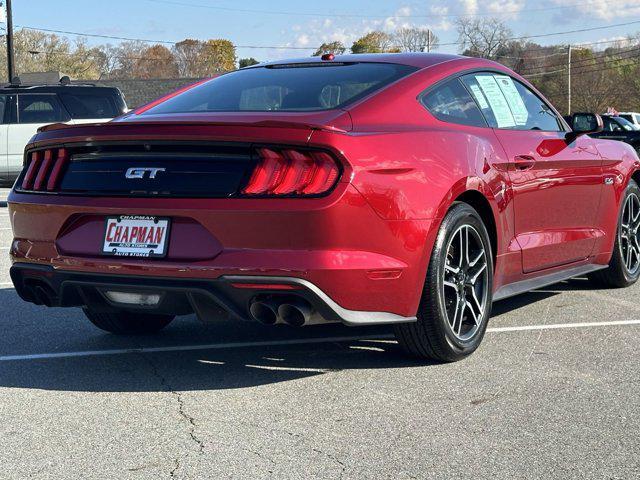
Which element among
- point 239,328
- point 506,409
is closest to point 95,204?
point 239,328

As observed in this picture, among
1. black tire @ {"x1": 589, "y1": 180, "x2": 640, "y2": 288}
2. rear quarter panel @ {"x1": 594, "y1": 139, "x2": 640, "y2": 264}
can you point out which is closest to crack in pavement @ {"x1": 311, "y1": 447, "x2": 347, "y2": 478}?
rear quarter panel @ {"x1": 594, "y1": 139, "x2": 640, "y2": 264}

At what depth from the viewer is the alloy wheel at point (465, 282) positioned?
5.06 metres

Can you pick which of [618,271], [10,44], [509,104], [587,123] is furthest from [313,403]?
Answer: [10,44]

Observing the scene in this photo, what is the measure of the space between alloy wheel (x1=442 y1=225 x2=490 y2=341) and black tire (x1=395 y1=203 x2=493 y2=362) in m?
0.02

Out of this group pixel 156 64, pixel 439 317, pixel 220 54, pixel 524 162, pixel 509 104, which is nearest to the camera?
pixel 439 317

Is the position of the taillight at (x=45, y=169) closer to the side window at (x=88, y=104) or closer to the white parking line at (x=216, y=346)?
the white parking line at (x=216, y=346)

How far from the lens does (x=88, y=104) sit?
18.9 m

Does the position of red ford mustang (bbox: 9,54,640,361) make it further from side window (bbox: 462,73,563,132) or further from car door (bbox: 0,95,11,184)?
car door (bbox: 0,95,11,184)

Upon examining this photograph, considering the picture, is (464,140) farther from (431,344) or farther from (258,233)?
(258,233)

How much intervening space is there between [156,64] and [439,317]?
120 metres

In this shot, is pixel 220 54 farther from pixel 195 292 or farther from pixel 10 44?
pixel 195 292

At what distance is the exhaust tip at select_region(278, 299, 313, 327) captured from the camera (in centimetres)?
431

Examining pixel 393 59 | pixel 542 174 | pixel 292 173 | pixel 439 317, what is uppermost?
pixel 393 59

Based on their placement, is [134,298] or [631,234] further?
[631,234]
